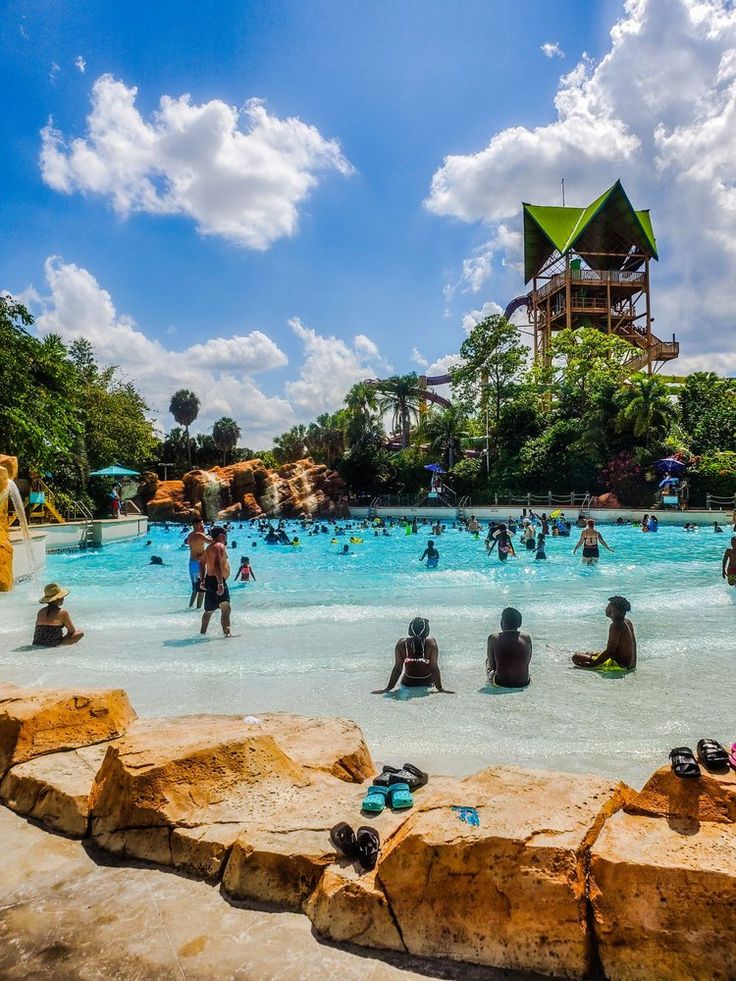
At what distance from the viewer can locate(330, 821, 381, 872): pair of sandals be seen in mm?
2584

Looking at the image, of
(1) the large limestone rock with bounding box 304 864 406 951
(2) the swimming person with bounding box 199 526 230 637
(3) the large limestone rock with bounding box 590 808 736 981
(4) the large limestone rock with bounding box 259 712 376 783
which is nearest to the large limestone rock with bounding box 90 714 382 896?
(4) the large limestone rock with bounding box 259 712 376 783

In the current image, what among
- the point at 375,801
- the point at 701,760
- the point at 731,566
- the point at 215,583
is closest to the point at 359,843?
the point at 375,801

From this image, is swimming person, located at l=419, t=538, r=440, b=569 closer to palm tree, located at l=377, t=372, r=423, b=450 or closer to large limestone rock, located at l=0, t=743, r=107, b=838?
large limestone rock, located at l=0, t=743, r=107, b=838

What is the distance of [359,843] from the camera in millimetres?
2621

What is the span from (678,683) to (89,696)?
569 centimetres

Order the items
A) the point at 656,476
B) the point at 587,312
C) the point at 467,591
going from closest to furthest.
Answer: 1. the point at 467,591
2. the point at 656,476
3. the point at 587,312

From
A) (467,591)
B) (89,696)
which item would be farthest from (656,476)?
(89,696)

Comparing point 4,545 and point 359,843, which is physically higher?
point 4,545

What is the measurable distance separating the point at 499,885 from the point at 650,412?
119 ft

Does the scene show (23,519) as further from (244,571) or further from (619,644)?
(619,644)

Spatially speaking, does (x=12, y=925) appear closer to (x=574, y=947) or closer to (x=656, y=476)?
(x=574, y=947)

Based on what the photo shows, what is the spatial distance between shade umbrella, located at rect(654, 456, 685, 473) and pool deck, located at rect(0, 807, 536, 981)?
34478 mm

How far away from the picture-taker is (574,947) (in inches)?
88.7

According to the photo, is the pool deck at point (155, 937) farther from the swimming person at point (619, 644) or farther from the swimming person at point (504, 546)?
the swimming person at point (504, 546)
